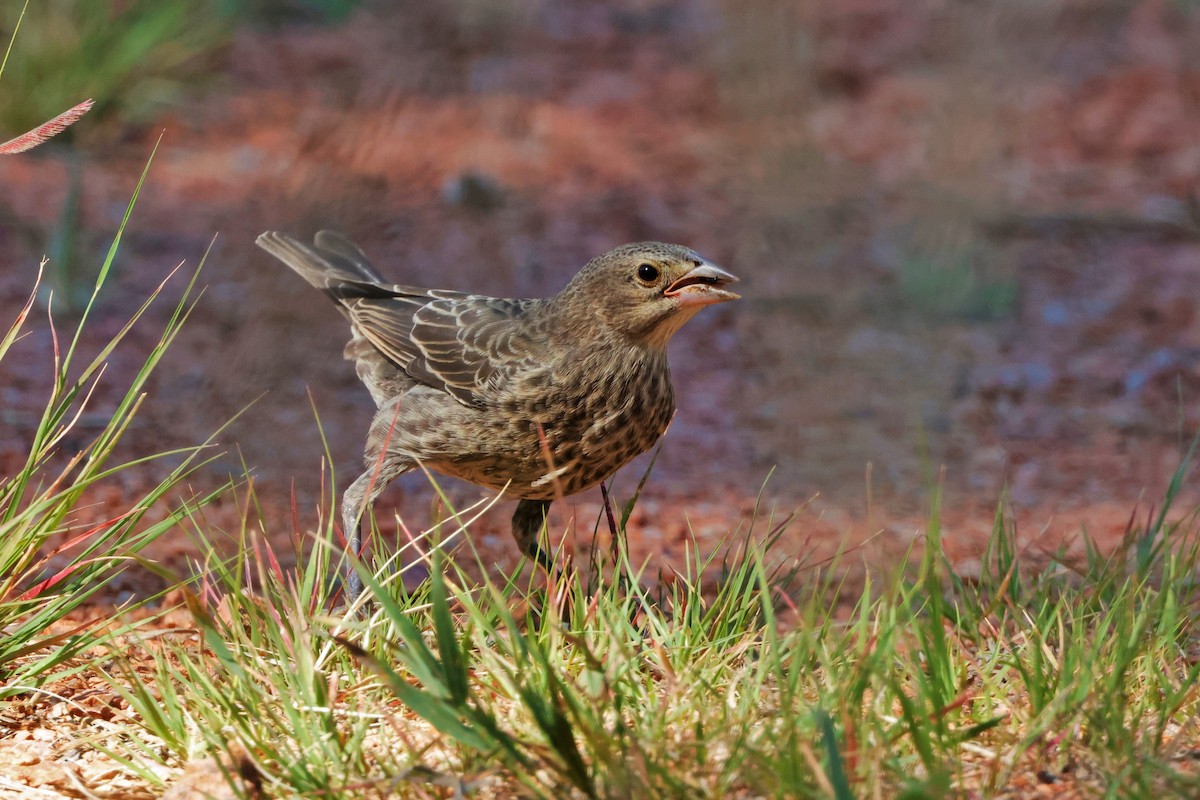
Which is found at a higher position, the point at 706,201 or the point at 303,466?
the point at 706,201

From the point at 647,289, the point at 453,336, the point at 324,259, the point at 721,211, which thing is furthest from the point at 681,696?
the point at 721,211

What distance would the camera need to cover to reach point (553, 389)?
3764 mm

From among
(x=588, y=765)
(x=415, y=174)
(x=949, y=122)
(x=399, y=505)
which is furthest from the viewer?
(x=415, y=174)

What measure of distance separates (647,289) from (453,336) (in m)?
0.78

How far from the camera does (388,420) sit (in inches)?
163

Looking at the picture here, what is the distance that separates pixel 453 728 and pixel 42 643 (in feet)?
3.71

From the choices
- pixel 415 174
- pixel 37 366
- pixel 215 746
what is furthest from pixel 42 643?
pixel 415 174

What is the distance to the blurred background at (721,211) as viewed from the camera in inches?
192

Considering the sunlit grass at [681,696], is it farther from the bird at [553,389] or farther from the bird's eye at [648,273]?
the bird's eye at [648,273]

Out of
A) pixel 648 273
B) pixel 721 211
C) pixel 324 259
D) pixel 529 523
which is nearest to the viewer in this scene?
pixel 648 273

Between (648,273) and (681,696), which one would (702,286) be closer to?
(648,273)

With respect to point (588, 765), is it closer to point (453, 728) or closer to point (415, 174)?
point (453, 728)

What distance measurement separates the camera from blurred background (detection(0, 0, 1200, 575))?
488cm

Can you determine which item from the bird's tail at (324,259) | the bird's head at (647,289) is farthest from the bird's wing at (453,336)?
the bird's head at (647,289)
